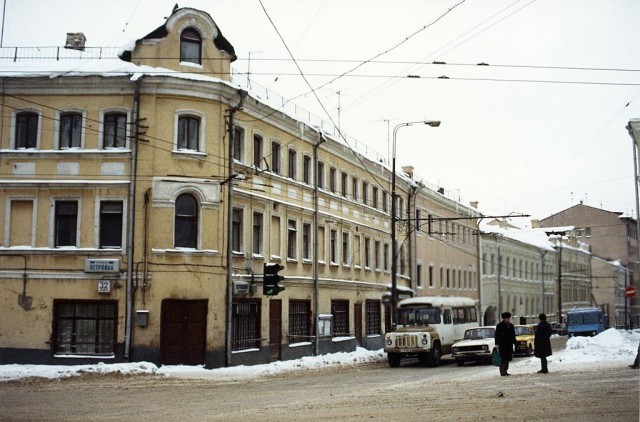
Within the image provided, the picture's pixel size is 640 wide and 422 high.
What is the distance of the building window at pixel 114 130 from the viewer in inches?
1101

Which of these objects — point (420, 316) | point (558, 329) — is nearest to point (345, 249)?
point (420, 316)

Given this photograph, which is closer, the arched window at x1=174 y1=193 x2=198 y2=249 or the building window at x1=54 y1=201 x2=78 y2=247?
the building window at x1=54 y1=201 x2=78 y2=247

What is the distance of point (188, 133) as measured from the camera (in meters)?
28.5

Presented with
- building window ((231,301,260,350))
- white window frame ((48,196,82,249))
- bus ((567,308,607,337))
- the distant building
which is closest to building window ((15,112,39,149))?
white window frame ((48,196,82,249))

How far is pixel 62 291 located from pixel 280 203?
10042mm

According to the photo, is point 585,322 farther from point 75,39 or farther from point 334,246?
point 75,39

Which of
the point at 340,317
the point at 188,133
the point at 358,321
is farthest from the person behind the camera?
the point at 358,321

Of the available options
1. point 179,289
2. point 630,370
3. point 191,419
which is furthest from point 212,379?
point 630,370

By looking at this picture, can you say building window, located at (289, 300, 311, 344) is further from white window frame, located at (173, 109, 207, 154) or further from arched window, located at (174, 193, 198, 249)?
white window frame, located at (173, 109, 207, 154)

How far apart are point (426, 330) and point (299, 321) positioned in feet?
20.6

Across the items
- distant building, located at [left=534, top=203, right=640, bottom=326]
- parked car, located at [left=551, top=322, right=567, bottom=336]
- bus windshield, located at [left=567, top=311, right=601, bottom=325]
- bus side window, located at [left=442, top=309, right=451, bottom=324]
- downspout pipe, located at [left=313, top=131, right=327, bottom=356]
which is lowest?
parked car, located at [left=551, top=322, right=567, bottom=336]

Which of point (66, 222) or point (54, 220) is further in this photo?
point (66, 222)

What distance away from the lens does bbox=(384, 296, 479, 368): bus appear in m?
30.7

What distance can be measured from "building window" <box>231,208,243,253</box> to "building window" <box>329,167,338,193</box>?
948 cm
